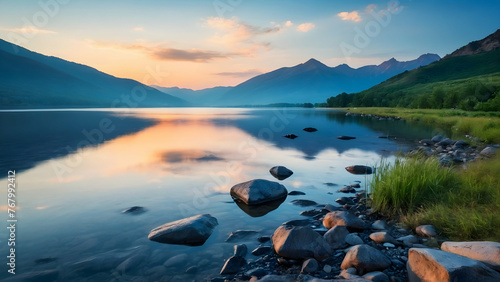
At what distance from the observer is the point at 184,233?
8148 mm

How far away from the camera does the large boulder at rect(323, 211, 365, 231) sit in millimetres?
8297

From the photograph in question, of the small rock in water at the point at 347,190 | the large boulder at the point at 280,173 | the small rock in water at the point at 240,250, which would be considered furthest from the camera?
the large boulder at the point at 280,173

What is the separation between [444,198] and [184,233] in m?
8.15

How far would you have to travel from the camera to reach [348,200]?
36.9 ft

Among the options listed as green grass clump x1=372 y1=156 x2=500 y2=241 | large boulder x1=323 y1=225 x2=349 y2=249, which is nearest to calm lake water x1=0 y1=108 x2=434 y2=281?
large boulder x1=323 y1=225 x2=349 y2=249

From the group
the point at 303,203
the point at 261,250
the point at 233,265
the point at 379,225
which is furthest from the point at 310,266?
the point at 303,203

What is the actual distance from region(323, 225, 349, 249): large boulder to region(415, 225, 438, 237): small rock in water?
75.6 inches

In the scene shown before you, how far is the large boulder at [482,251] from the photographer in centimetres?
509

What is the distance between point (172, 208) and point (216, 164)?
901cm

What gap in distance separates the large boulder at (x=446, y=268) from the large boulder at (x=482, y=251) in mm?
449

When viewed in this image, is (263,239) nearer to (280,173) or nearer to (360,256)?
(360,256)

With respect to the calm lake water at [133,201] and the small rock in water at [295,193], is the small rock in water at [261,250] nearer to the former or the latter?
the calm lake water at [133,201]

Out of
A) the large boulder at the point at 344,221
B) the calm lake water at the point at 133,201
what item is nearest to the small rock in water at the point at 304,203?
the calm lake water at the point at 133,201

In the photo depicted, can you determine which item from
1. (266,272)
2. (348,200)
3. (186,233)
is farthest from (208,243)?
(348,200)
